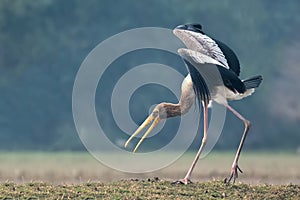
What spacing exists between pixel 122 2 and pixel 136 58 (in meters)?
2.21

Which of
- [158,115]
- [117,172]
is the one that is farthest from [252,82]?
[117,172]

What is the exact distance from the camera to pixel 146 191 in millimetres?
6746

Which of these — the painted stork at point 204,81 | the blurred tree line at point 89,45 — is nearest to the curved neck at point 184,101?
the painted stork at point 204,81

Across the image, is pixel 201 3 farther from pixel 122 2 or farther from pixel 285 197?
pixel 285 197

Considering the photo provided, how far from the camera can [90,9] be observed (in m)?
20.5

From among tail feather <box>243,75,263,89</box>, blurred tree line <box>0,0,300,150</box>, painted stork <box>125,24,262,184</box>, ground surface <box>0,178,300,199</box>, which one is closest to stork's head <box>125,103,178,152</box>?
painted stork <box>125,24,262,184</box>

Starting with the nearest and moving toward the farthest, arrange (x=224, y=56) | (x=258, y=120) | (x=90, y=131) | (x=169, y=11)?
(x=224, y=56) → (x=90, y=131) → (x=258, y=120) → (x=169, y=11)

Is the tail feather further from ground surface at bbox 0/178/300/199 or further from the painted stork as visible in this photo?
ground surface at bbox 0/178/300/199

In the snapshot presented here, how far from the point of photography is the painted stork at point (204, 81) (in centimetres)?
687

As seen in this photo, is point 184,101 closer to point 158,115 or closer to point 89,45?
point 158,115

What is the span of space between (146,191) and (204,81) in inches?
37.7

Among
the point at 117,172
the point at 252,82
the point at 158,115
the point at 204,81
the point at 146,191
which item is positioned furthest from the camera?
the point at 117,172

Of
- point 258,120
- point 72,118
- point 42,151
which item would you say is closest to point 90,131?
point 42,151

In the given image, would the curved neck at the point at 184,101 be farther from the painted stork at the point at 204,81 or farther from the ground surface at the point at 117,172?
the ground surface at the point at 117,172
